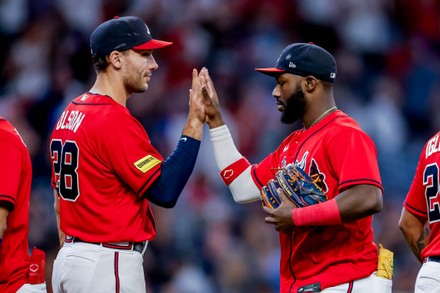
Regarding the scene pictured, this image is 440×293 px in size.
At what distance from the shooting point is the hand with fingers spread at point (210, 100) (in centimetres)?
562

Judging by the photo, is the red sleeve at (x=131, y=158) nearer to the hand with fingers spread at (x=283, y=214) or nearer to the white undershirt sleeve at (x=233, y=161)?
the hand with fingers spread at (x=283, y=214)

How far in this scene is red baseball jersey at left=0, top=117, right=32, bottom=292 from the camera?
4.84 m

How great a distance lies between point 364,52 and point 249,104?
68.2 inches

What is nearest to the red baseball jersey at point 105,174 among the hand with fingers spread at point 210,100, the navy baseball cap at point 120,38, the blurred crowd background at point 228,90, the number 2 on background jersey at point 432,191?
the navy baseball cap at point 120,38

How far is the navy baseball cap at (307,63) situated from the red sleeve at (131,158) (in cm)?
93

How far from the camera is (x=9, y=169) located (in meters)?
4.86

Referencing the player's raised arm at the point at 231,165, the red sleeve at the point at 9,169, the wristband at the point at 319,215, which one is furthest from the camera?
the player's raised arm at the point at 231,165

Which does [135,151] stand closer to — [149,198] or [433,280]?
[149,198]

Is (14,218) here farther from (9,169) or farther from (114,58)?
(114,58)

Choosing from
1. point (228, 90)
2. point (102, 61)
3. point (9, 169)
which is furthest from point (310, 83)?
point (228, 90)

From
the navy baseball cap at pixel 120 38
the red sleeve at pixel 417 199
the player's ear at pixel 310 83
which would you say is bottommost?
the red sleeve at pixel 417 199

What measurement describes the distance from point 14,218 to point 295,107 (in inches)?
65.7

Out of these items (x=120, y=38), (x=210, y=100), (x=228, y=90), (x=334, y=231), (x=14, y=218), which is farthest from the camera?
(x=228, y=90)

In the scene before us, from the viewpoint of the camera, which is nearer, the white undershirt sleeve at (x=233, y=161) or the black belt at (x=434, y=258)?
the black belt at (x=434, y=258)
